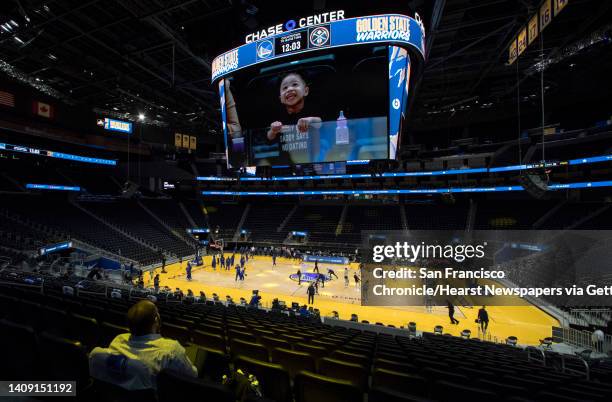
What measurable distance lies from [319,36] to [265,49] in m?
2.29

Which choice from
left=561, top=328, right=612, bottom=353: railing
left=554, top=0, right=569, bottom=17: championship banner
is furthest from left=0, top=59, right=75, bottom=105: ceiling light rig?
left=561, top=328, right=612, bottom=353: railing

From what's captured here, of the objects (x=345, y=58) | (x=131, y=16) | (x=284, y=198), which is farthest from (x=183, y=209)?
(x=345, y=58)

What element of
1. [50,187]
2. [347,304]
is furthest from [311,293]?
[50,187]

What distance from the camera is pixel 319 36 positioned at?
1062 centimetres

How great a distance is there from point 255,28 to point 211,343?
42.8 ft

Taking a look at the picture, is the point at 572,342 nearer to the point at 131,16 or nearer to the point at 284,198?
the point at 131,16

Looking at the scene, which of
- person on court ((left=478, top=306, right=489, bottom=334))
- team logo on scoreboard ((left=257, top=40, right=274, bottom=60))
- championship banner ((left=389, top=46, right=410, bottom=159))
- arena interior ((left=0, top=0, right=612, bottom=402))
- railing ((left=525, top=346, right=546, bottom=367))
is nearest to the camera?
arena interior ((left=0, top=0, right=612, bottom=402))

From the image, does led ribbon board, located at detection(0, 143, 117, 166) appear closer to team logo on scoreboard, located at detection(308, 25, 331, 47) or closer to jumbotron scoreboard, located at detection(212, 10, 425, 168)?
jumbotron scoreboard, located at detection(212, 10, 425, 168)

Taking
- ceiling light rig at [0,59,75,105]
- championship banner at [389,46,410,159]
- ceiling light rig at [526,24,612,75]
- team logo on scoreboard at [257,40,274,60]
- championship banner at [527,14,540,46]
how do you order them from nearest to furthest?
championship banner at [389,46,410,159], championship banner at [527,14,540,46], team logo on scoreboard at [257,40,274,60], ceiling light rig at [526,24,612,75], ceiling light rig at [0,59,75,105]

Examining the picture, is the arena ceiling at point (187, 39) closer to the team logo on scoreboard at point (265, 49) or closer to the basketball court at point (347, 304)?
the team logo on scoreboard at point (265, 49)

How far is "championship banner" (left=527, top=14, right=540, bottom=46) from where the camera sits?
1068cm

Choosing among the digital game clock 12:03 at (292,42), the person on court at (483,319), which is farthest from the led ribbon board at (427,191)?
the digital game clock 12:03 at (292,42)

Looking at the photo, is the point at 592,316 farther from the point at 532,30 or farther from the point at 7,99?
the point at 7,99

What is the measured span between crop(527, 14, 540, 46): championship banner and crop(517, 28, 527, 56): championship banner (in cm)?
36
